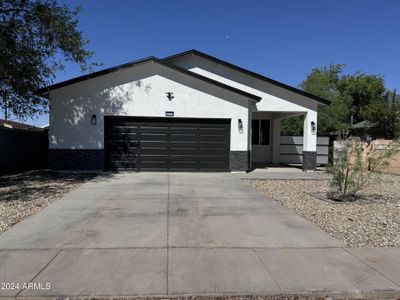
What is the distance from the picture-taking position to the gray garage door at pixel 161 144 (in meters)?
16.7

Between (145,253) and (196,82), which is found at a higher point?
(196,82)

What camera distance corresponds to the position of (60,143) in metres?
16.6

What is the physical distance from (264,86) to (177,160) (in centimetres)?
582

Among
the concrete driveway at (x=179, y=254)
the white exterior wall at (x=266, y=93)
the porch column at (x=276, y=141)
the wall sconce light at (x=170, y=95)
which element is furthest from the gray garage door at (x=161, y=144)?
the concrete driveway at (x=179, y=254)

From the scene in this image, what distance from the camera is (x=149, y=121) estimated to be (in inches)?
658

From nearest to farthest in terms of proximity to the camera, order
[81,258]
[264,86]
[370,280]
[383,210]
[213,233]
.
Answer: [370,280] → [81,258] → [213,233] → [383,210] → [264,86]

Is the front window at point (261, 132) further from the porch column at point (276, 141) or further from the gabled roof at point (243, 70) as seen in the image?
the gabled roof at point (243, 70)

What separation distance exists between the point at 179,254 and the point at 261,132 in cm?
1787

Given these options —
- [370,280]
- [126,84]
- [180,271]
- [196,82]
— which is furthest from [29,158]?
[370,280]

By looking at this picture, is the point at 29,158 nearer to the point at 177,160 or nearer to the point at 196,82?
the point at 177,160

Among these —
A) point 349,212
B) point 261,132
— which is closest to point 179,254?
point 349,212

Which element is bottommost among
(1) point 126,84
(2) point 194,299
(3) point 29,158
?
(2) point 194,299

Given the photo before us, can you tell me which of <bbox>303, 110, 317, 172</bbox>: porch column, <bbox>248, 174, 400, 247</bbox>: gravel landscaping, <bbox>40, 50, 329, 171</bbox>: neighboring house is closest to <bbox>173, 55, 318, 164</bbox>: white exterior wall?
<bbox>303, 110, 317, 172</bbox>: porch column

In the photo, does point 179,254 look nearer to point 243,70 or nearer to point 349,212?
point 349,212
